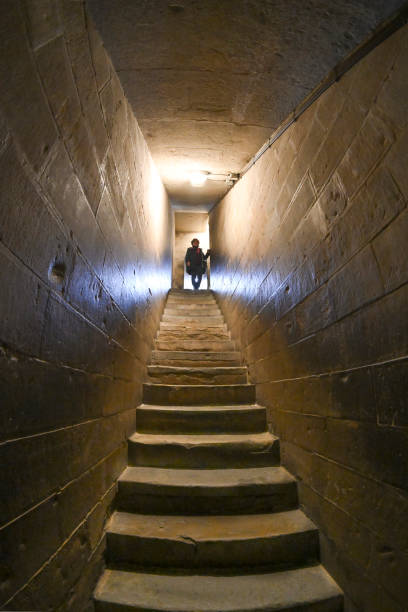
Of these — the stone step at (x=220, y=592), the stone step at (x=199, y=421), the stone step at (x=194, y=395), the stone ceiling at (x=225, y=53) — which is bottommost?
the stone step at (x=220, y=592)

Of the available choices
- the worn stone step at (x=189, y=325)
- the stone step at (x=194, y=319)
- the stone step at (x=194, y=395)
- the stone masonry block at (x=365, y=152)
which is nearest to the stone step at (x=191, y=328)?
the worn stone step at (x=189, y=325)

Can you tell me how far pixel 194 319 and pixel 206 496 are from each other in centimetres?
351

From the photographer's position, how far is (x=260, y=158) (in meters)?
3.21

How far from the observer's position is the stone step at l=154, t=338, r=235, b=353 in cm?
417

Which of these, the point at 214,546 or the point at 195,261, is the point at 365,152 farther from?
the point at 195,261

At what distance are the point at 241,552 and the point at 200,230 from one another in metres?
9.54

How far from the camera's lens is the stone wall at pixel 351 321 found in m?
1.22

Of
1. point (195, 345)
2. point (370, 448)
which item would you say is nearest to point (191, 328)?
point (195, 345)

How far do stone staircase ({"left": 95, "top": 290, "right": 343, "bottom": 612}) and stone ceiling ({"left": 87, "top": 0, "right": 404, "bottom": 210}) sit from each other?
99.1 inches

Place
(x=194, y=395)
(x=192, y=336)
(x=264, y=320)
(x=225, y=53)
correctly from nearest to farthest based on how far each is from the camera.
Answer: (x=225, y=53), (x=264, y=320), (x=194, y=395), (x=192, y=336)

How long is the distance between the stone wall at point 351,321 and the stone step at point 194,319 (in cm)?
268

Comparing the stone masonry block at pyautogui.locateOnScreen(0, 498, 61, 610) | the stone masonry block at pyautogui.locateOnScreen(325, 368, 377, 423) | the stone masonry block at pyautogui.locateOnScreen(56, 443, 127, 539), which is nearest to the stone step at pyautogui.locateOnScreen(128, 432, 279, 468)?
the stone masonry block at pyautogui.locateOnScreen(56, 443, 127, 539)

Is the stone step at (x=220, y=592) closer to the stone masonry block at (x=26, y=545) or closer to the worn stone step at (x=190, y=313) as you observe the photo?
the stone masonry block at (x=26, y=545)

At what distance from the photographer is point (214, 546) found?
1766mm
